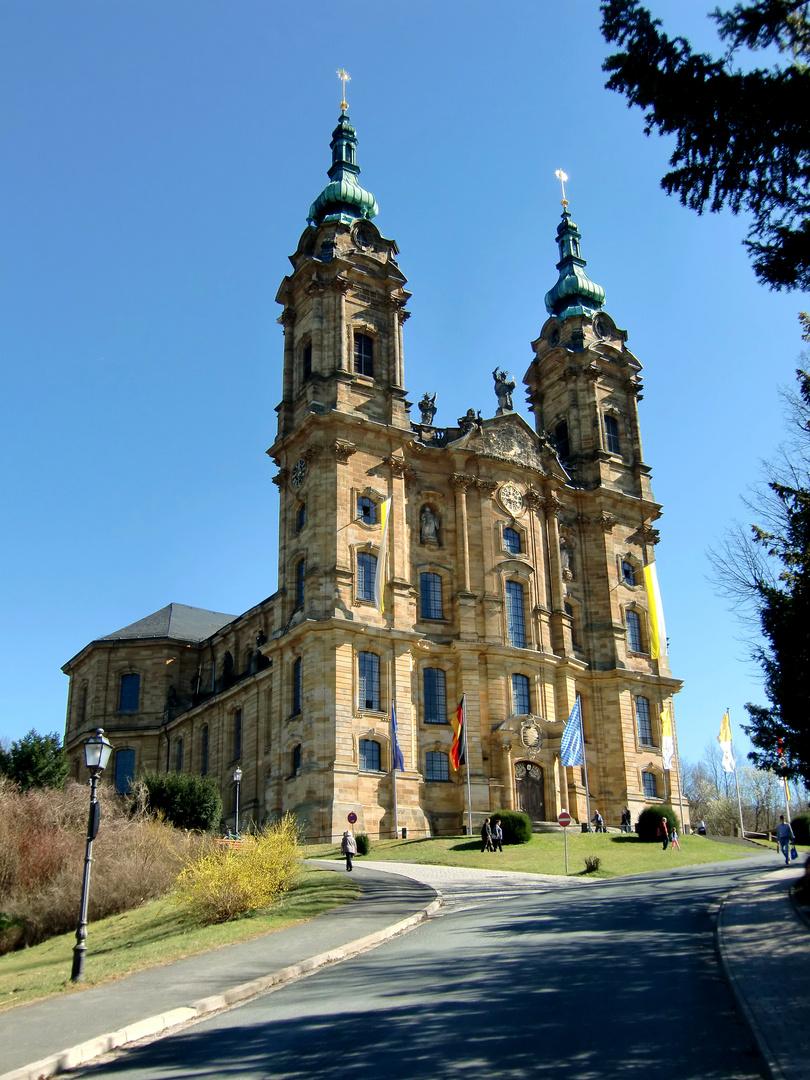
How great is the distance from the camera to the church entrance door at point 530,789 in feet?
155

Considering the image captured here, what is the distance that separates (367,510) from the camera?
1865 inches

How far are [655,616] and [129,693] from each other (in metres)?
36.2

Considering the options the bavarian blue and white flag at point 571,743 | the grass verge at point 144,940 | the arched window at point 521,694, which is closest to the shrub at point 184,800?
the grass verge at point 144,940

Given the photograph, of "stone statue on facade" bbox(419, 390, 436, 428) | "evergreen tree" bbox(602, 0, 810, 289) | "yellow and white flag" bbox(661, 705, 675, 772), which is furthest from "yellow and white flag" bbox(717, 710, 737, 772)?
"evergreen tree" bbox(602, 0, 810, 289)

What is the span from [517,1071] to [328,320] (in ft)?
146

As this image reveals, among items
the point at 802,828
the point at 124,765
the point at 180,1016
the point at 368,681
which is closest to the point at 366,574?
the point at 368,681

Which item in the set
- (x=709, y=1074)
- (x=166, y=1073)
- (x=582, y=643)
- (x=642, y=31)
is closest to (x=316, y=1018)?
(x=166, y=1073)

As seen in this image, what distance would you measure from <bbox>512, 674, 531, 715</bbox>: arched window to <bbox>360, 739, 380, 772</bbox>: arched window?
8.62m

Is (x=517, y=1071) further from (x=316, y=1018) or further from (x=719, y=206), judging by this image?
(x=719, y=206)

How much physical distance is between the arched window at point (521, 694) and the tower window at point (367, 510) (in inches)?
423

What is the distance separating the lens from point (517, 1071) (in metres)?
9.03

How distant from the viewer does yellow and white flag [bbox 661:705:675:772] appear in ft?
181

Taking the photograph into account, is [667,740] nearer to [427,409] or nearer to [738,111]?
[427,409]

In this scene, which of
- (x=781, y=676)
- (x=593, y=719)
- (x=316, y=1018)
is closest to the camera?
(x=316, y=1018)
